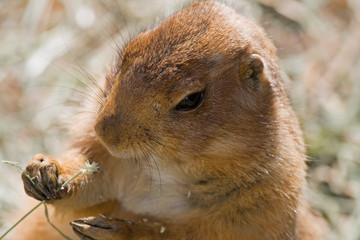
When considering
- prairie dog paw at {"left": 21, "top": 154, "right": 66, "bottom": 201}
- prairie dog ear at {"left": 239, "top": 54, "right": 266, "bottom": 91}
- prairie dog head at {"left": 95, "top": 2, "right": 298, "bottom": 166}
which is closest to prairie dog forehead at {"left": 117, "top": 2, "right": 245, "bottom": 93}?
prairie dog head at {"left": 95, "top": 2, "right": 298, "bottom": 166}

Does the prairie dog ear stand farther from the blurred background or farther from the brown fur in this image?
the blurred background

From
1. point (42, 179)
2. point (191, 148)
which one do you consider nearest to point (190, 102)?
point (191, 148)

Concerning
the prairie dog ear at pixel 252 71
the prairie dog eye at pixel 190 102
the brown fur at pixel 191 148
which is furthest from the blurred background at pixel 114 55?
the prairie dog eye at pixel 190 102

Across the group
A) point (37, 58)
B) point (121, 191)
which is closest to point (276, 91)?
point (121, 191)

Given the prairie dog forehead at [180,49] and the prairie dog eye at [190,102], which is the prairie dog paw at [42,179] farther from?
the prairie dog eye at [190,102]

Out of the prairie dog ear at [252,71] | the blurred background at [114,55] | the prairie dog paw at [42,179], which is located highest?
the prairie dog paw at [42,179]

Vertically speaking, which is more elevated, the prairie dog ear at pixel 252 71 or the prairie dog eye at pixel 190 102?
the prairie dog eye at pixel 190 102

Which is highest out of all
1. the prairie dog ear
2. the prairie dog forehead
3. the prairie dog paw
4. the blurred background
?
the prairie dog forehead

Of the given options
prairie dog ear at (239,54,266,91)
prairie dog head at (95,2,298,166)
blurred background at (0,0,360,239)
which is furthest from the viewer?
blurred background at (0,0,360,239)
